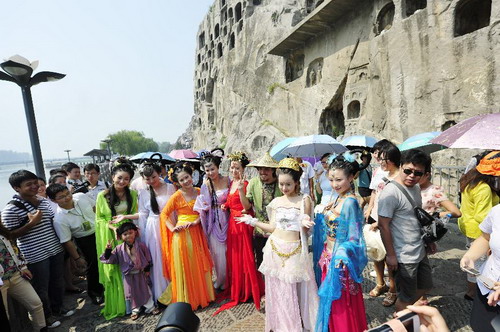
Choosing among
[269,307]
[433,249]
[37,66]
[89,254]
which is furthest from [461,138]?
[37,66]

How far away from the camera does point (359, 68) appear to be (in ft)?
42.2

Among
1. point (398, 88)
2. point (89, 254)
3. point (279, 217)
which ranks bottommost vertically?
point (89, 254)

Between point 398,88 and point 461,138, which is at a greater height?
point 398,88

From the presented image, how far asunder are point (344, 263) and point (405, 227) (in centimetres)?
80

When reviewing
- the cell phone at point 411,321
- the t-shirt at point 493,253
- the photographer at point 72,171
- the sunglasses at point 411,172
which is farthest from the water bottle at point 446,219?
the photographer at point 72,171

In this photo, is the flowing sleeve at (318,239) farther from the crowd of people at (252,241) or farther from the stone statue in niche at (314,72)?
the stone statue in niche at (314,72)

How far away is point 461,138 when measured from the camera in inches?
100

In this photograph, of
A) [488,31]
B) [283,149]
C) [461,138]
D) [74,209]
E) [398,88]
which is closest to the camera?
[461,138]

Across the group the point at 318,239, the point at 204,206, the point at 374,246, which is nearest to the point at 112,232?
the point at 204,206

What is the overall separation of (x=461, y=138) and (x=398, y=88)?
9.35 metres

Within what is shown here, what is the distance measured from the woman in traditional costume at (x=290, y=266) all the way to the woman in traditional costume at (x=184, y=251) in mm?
1131

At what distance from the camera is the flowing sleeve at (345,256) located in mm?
2178

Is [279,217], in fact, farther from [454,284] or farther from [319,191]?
[319,191]

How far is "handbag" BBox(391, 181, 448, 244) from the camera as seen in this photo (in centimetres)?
236
